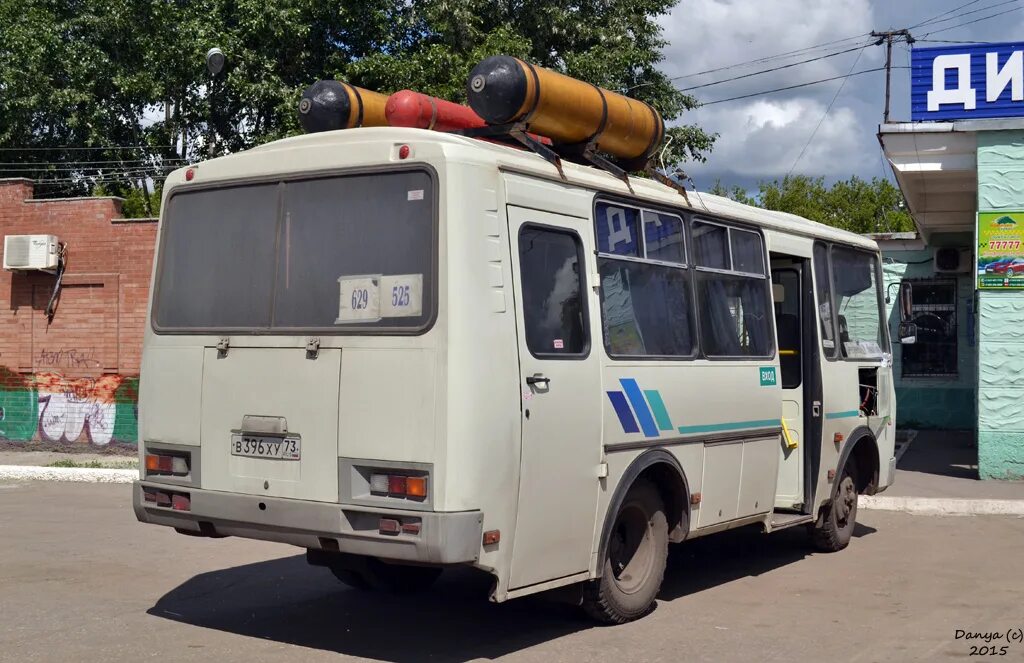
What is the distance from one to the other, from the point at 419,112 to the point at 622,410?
228cm

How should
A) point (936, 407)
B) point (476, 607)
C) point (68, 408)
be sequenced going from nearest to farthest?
point (476, 607) < point (68, 408) < point (936, 407)

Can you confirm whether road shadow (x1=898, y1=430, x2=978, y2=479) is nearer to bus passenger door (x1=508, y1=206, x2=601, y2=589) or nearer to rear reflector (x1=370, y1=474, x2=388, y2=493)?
bus passenger door (x1=508, y1=206, x2=601, y2=589)

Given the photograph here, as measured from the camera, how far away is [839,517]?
34.2 feet

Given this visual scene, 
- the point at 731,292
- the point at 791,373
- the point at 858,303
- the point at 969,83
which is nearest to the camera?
the point at 731,292

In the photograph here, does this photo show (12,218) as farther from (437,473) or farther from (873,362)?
(437,473)

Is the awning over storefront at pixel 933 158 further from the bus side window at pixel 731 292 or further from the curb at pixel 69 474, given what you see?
the curb at pixel 69 474

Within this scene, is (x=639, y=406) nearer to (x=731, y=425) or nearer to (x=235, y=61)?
(x=731, y=425)

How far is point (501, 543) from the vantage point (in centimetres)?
602

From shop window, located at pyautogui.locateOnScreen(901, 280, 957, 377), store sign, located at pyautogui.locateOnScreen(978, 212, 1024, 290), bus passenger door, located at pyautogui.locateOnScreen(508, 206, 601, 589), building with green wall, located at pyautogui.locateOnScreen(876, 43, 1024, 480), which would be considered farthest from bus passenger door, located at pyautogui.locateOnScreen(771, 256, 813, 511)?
shop window, located at pyautogui.locateOnScreen(901, 280, 957, 377)

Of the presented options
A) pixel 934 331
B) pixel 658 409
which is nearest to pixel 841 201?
pixel 934 331

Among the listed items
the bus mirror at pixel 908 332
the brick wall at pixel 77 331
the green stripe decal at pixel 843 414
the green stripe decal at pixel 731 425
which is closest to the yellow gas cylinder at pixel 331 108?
the green stripe decal at pixel 731 425

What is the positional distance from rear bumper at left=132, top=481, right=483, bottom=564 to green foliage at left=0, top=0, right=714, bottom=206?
583 inches

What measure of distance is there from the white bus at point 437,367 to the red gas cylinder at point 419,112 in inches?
32.6

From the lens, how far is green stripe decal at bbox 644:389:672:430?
7301mm
